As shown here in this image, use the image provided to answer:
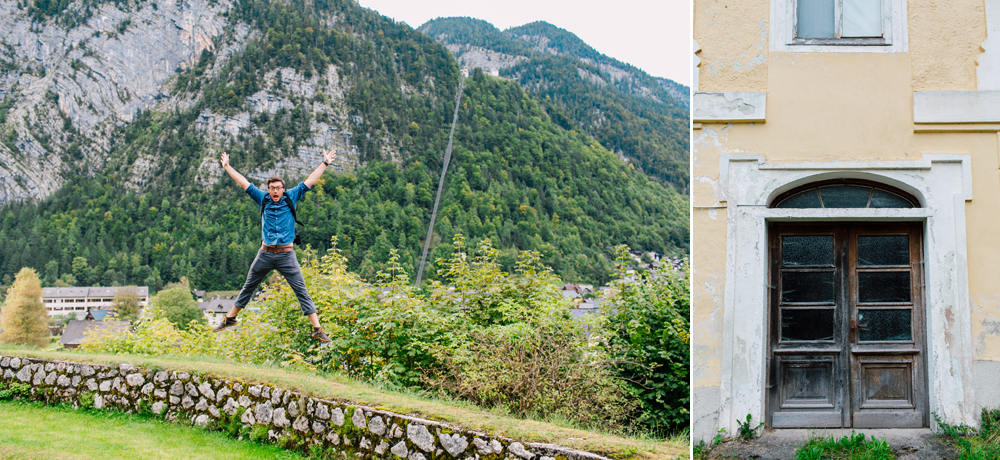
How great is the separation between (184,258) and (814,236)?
57970 millimetres

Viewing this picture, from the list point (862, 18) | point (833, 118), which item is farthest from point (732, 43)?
point (862, 18)

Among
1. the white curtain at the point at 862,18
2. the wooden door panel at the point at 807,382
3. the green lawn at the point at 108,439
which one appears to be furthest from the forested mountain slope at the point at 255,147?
the white curtain at the point at 862,18

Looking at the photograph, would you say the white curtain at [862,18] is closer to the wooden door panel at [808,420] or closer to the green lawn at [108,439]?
the wooden door panel at [808,420]

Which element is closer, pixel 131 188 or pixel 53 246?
pixel 53 246

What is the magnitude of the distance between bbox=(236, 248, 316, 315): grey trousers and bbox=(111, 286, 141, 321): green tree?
4954 centimetres

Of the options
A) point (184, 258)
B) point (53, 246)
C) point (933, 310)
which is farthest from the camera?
point (53, 246)

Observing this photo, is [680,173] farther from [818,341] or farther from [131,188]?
[818,341]

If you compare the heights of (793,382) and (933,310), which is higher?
(933,310)

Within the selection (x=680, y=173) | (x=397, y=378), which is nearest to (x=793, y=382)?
(x=397, y=378)

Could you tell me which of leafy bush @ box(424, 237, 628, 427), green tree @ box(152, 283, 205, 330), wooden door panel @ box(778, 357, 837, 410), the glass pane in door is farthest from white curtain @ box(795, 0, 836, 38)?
green tree @ box(152, 283, 205, 330)

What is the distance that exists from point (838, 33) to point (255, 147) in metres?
95.3

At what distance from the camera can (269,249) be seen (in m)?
7.07

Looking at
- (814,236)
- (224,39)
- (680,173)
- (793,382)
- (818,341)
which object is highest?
(224,39)

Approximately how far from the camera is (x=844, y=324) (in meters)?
6.08
